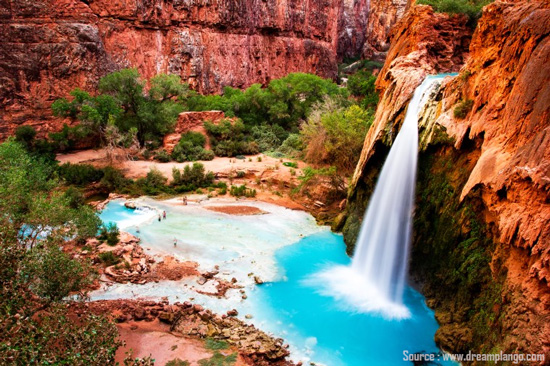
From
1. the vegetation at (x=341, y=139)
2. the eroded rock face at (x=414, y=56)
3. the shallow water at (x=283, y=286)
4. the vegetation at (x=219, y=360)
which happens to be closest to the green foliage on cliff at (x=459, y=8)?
the eroded rock face at (x=414, y=56)

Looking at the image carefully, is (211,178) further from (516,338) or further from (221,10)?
(221,10)

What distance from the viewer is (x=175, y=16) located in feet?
129

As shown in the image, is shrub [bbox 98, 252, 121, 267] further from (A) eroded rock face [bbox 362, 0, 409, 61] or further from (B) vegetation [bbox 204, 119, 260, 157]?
(A) eroded rock face [bbox 362, 0, 409, 61]

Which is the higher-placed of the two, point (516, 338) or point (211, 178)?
point (516, 338)

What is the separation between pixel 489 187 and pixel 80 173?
76.2 feet

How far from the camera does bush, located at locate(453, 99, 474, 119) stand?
11617mm

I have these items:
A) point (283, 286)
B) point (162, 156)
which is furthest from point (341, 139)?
point (162, 156)

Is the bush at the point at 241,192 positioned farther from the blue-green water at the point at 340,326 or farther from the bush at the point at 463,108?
the bush at the point at 463,108

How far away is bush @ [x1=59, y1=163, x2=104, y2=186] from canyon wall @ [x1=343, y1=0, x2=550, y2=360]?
60.2ft

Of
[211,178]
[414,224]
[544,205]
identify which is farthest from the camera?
[211,178]

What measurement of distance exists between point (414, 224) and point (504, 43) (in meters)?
6.51

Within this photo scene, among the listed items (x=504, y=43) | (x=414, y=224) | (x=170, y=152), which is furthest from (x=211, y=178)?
(x=504, y=43)

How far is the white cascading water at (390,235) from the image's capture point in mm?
13336

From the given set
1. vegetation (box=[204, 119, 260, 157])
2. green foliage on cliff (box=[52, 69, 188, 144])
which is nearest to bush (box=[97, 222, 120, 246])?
green foliage on cliff (box=[52, 69, 188, 144])
